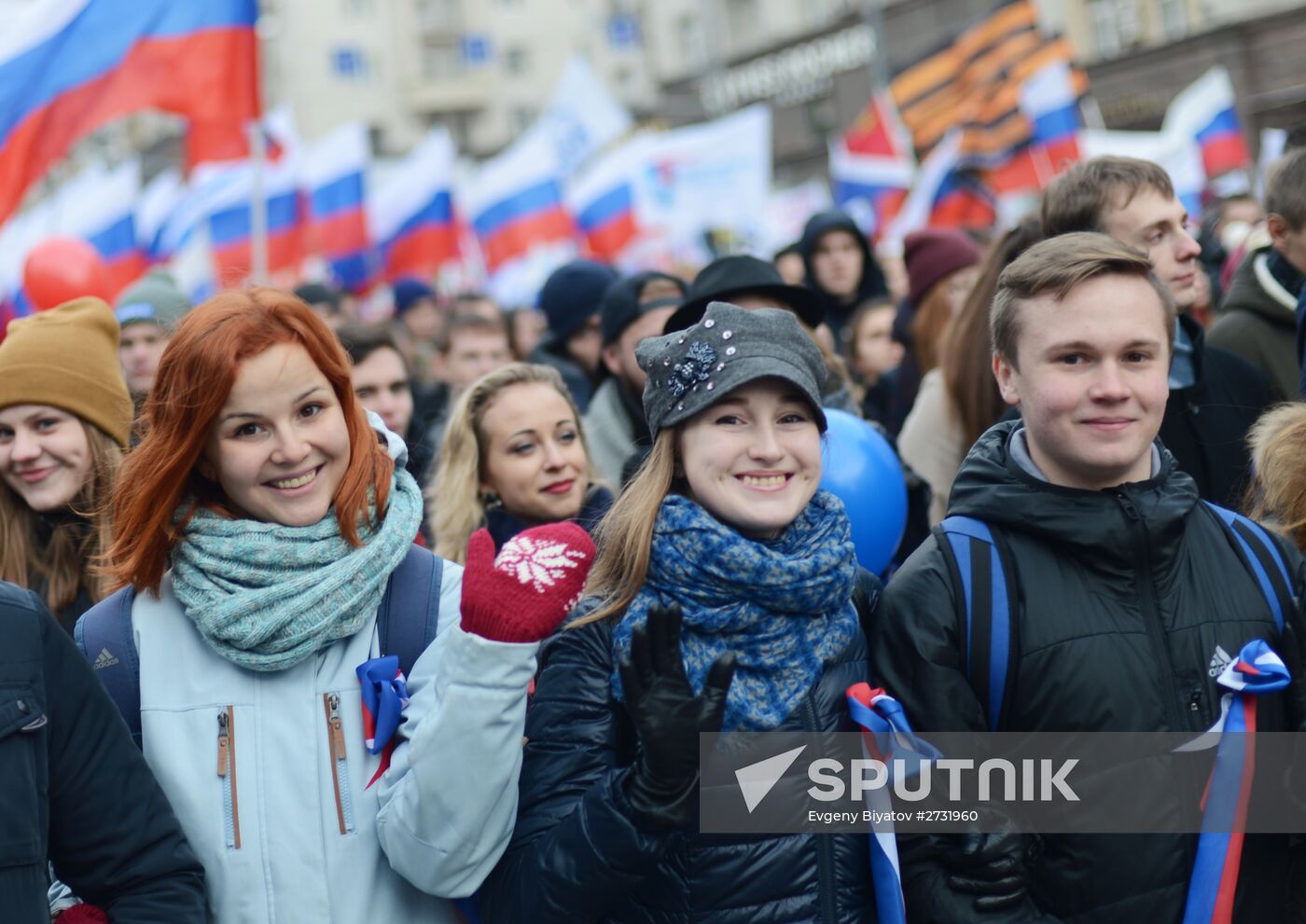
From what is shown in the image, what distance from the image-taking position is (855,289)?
302 inches

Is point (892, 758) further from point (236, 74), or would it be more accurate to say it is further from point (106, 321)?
point (236, 74)

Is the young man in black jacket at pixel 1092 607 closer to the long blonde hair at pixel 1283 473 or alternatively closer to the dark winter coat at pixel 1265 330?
the long blonde hair at pixel 1283 473

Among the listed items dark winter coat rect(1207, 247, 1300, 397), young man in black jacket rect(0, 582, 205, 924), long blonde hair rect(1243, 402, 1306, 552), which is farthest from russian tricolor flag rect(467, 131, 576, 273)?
young man in black jacket rect(0, 582, 205, 924)

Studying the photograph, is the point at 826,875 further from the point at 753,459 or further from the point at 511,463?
the point at 511,463

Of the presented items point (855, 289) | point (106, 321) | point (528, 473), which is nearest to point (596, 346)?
point (855, 289)

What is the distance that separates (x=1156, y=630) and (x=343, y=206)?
12772 millimetres

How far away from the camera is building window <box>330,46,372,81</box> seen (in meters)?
60.7

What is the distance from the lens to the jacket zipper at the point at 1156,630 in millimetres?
2447

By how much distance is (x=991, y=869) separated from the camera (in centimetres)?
235

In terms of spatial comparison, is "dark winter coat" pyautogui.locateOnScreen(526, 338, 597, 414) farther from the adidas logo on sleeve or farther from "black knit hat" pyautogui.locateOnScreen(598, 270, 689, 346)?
the adidas logo on sleeve

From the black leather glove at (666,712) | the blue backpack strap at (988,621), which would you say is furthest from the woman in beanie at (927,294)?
the black leather glove at (666,712)

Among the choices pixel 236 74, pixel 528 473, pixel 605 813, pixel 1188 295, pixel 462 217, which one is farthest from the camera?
pixel 462 217

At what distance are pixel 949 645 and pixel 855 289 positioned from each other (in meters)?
5.38

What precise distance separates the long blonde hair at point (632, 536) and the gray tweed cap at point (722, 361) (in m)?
0.08
